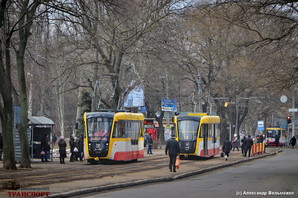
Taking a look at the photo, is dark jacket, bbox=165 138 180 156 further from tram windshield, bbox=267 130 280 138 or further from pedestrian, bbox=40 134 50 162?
tram windshield, bbox=267 130 280 138

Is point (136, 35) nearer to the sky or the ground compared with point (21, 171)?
nearer to the sky

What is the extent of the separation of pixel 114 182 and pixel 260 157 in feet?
97.2

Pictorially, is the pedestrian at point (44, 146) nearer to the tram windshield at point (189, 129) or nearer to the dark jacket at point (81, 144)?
the dark jacket at point (81, 144)

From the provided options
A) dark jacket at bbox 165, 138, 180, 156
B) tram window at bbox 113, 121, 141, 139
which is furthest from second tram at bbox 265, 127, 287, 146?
dark jacket at bbox 165, 138, 180, 156

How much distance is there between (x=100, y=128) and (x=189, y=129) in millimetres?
8543

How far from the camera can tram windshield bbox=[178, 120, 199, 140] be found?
42.1 m

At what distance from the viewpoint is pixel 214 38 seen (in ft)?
210

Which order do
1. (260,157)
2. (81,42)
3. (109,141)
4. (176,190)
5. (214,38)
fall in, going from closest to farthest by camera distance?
(176,190)
(109,141)
(81,42)
(260,157)
(214,38)

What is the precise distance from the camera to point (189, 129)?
42.2 meters

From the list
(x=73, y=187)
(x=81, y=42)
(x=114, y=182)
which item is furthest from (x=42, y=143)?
(x=73, y=187)

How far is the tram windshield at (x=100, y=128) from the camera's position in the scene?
117 feet

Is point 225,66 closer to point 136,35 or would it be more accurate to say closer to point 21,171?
point 136,35

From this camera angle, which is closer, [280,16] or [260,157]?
[280,16]

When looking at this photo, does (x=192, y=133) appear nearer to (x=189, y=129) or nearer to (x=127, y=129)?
(x=189, y=129)
